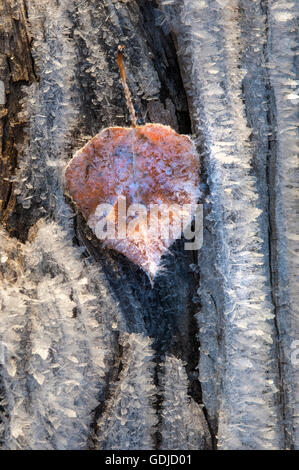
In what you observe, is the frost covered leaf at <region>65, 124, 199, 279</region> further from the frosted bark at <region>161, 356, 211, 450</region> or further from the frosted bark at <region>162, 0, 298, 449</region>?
the frosted bark at <region>161, 356, 211, 450</region>

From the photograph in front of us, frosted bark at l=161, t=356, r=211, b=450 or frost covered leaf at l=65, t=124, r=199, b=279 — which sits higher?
frost covered leaf at l=65, t=124, r=199, b=279

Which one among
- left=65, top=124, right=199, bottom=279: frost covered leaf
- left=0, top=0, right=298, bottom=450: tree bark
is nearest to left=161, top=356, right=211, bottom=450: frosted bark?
left=0, top=0, right=298, bottom=450: tree bark

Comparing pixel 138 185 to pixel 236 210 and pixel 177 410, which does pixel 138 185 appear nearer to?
pixel 236 210

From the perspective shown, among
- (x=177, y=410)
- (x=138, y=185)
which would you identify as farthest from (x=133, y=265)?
(x=177, y=410)

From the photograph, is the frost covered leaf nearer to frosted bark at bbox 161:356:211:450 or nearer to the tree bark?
the tree bark

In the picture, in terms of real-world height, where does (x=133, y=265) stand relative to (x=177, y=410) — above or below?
above

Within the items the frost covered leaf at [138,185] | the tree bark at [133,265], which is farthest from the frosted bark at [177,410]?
the frost covered leaf at [138,185]

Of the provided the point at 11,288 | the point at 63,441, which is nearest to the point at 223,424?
the point at 63,441

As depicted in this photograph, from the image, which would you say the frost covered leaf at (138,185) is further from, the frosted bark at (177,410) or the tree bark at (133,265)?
the frosted bark at (177,410)

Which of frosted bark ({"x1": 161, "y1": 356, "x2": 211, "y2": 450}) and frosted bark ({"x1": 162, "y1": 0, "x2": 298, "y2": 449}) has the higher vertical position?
frosted bark ({"x1": 162, "y1": 0, "x2": 298, "y2": 449})
